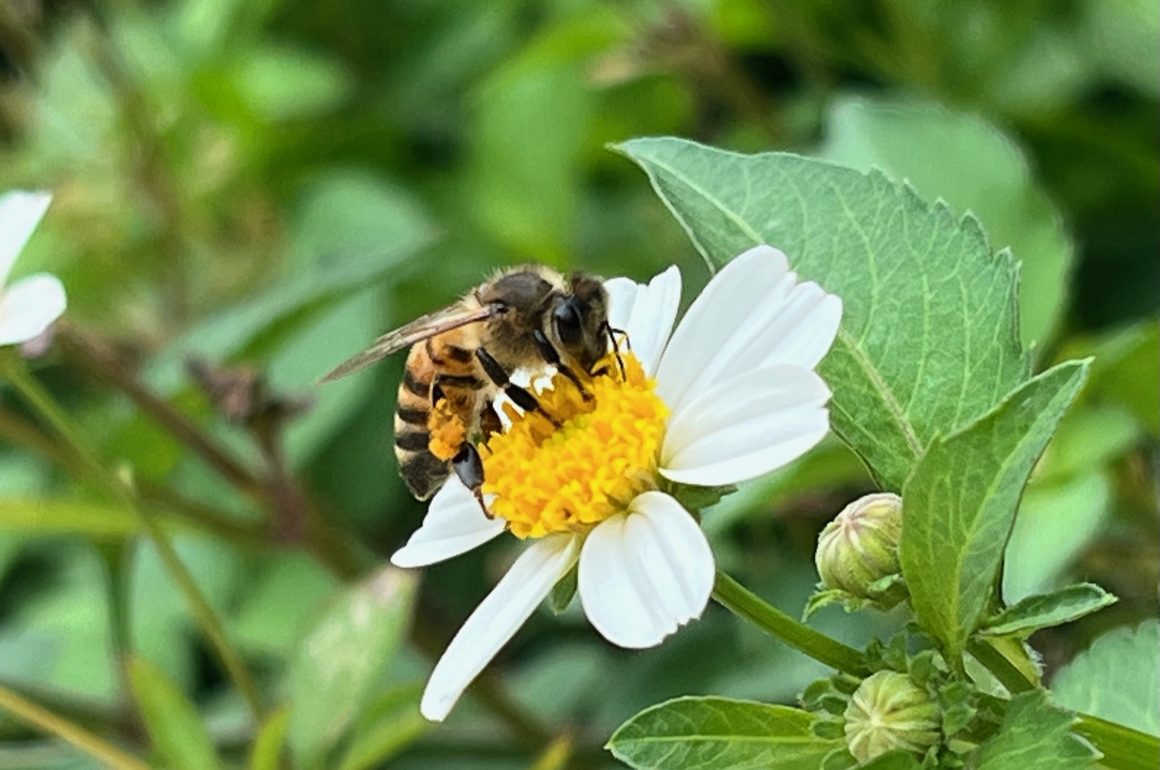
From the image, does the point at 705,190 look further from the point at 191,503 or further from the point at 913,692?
the point at 191,503

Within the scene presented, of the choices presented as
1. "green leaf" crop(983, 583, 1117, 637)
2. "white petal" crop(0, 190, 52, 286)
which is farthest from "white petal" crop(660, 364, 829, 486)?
"white petal" crop(0, 190, 52, 286)

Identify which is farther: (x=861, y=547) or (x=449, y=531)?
(x=449, y=531)

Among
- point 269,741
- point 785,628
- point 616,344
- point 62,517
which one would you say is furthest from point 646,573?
point 62,517

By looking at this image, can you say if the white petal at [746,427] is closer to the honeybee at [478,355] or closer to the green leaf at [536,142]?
the honeybee at [478,355]

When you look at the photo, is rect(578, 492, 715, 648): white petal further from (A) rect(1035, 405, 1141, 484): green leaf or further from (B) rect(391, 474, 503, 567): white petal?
(A) rect(1035, 405, 1141, 484): green leaf

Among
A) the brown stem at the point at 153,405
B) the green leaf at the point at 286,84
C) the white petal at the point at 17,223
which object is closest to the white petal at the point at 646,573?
the white petal at the point at 17,223

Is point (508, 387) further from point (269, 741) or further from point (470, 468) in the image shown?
point (269, 741)

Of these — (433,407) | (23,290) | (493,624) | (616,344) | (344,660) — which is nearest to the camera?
(493,624)
